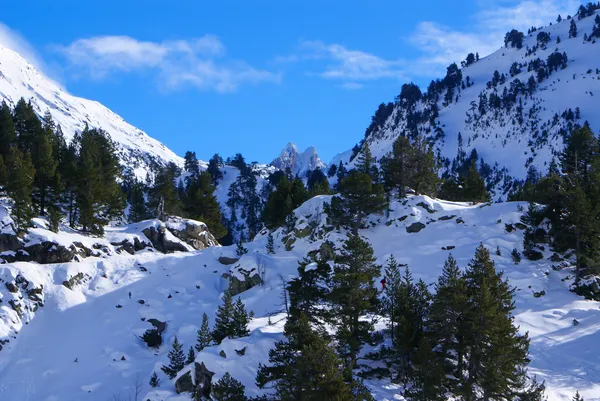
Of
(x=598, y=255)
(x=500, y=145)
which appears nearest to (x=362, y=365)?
(x=598, y=255)

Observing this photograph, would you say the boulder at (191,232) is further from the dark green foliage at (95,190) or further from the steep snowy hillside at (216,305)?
the dark green foliage at (95,190)

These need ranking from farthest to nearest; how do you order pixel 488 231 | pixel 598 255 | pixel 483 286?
pixel 488 231, pixel 598 255, pixel 483 286

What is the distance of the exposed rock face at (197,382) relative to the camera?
97.8 ft

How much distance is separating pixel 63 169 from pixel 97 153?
390 inches

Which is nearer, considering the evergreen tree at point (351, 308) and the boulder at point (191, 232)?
the evergreen tree at point (351, 308)

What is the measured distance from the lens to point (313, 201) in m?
64.8

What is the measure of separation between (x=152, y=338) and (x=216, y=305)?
8.83 meters

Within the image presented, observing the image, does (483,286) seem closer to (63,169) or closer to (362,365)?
(362,365)

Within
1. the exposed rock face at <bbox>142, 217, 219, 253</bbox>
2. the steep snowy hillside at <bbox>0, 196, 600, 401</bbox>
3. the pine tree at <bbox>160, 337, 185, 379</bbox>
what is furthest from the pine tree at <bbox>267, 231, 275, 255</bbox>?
the pine tree at <bbox>160, 337, 185, 379</bbox>

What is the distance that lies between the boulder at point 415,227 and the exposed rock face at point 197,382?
116 feet

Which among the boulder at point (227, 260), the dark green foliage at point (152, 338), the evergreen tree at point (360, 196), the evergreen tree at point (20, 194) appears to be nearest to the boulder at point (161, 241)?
the boulder at point (227, 260)

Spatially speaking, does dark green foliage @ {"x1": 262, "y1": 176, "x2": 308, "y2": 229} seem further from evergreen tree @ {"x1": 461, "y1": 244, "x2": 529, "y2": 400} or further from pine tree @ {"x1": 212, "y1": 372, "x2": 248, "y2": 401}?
evergreen tree @ {"x1": 461, "y1": 244, "x2": 529, "y2": 400}

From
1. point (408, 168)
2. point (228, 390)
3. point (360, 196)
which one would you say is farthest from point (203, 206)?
point (228, 390)

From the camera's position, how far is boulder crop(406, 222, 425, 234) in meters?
58.4
